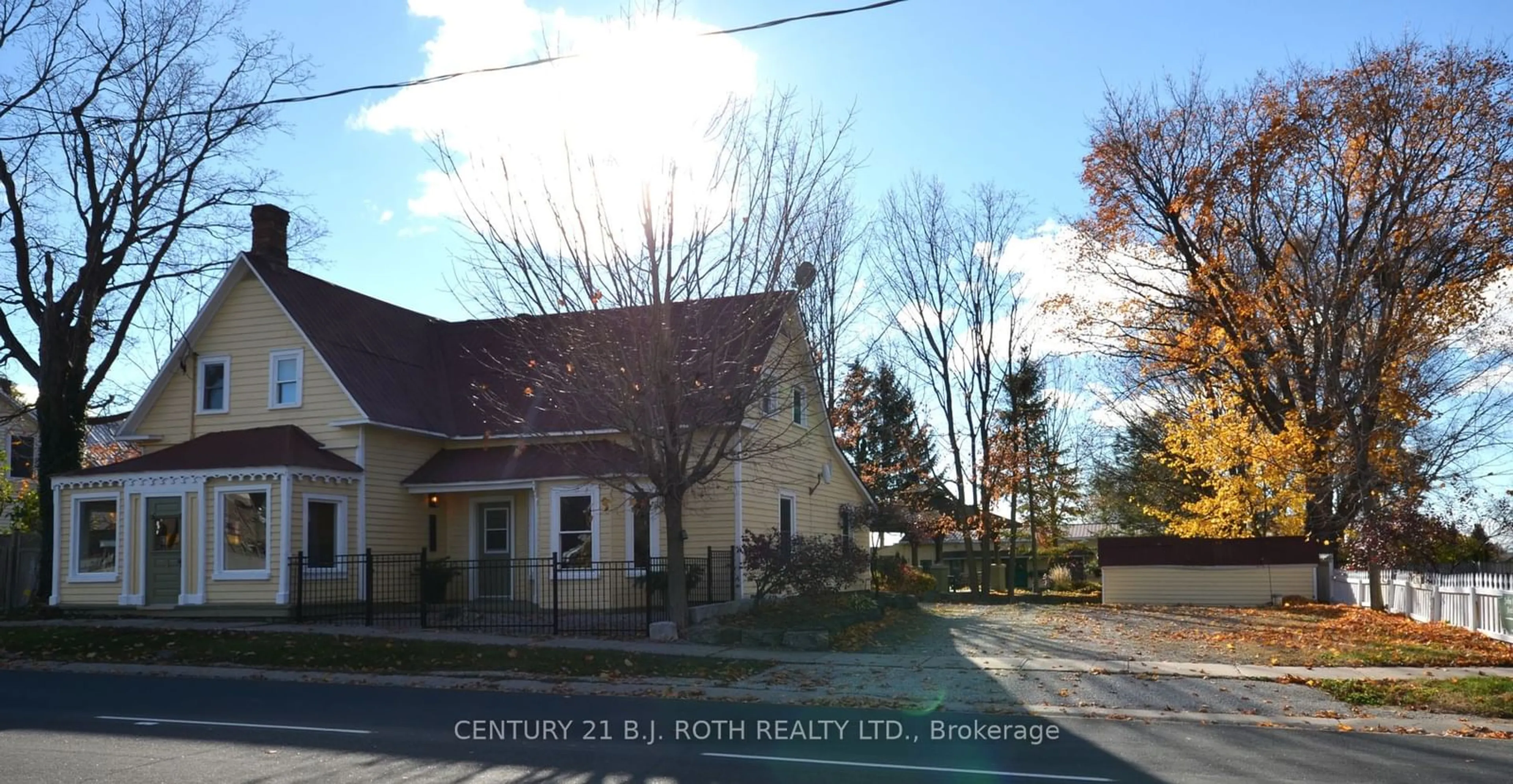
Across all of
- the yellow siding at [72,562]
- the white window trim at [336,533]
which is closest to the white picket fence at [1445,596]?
the white window trim at [336,533]

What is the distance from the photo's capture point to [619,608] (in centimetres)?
2394

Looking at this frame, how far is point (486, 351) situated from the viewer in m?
24.5

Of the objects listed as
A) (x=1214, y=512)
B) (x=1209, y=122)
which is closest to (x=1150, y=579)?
(x=1214, y=512)

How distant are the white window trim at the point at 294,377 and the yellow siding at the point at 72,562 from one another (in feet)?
11.6

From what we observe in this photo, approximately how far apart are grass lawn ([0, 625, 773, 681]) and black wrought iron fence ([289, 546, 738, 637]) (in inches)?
96.3

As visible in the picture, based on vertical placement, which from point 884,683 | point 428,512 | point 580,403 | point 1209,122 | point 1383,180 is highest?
point 1209,122

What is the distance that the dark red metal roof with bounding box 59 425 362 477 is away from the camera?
23594mm

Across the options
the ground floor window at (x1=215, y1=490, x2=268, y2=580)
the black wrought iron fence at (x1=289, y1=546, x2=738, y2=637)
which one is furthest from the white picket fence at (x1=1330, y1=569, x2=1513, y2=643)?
the ground floor window at (x1=215, y1=490, x2=268, y2=580)

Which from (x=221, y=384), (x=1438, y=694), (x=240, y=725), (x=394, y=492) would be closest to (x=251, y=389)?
(x=221, y=384)

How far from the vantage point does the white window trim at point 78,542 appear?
961 inches

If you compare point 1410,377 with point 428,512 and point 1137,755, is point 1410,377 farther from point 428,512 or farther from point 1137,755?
point 428,512

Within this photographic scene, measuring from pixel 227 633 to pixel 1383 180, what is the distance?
1069 inches

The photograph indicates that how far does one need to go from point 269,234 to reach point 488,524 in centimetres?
866

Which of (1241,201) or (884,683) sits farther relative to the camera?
(1241,201)
